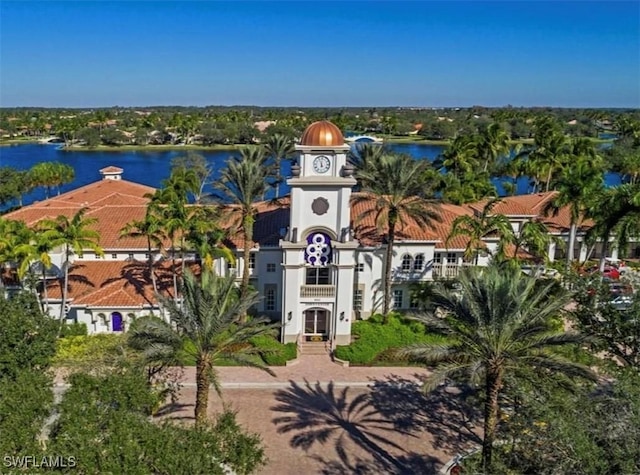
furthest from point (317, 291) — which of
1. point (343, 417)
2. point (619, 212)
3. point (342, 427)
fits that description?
point (619, 212)

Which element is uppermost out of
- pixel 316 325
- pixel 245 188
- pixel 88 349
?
pixel 245 188

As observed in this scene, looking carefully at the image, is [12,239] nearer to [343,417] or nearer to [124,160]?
[343,417]

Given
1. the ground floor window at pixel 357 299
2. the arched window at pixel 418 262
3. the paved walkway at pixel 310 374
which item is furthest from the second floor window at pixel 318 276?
the arched window at pixel 418 262

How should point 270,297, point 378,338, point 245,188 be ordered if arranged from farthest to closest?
point 270,297 → point 378,338 → point 245,188

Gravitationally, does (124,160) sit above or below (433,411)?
above

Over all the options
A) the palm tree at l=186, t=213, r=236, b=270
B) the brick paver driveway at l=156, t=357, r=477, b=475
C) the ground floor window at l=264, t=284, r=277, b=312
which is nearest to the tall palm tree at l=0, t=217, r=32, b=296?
the palm tree at l=186, t=213, r=236, b=270

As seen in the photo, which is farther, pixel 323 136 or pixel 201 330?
pixel 323 136

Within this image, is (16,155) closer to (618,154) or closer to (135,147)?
(135,147)
